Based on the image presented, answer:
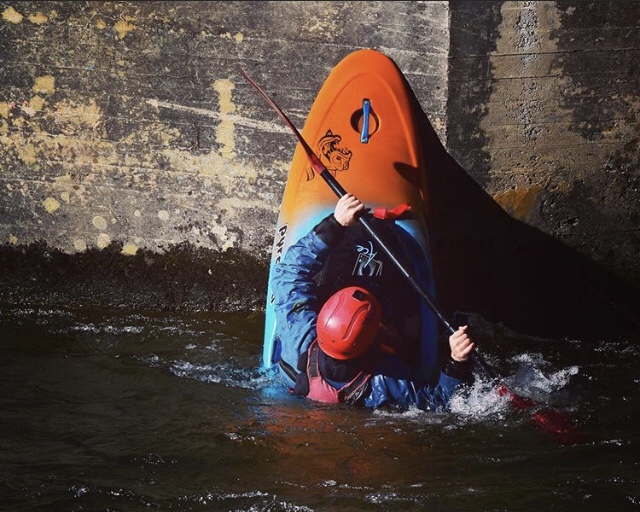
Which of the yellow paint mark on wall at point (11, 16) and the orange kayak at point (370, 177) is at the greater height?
the yellow paint mark on wall at point (11, 16)

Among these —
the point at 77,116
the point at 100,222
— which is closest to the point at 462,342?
the point at 100,222

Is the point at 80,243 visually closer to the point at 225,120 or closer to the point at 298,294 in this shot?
the point at 225,120

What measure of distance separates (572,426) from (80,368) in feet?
7.96

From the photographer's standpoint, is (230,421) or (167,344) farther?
(167,344)

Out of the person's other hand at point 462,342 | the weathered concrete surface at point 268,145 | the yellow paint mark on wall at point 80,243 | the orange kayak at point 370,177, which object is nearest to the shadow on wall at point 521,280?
the weathered concrete surface at point 268,145

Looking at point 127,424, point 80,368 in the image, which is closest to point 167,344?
point 80,368

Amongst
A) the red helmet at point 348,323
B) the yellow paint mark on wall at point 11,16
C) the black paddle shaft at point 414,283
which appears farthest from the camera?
the yellow paint mark on wall at point 11,16

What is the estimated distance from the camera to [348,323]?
4035 millimetres

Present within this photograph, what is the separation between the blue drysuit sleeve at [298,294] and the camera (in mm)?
4449

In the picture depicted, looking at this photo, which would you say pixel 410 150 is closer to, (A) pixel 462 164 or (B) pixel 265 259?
(A) pixel 462 164

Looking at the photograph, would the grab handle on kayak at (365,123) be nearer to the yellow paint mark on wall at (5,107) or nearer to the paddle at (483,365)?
the paddle at (483,365)

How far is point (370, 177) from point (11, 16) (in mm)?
2264

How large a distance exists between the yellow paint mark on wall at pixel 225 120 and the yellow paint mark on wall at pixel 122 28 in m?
0.57

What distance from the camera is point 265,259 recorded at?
18.2ft
